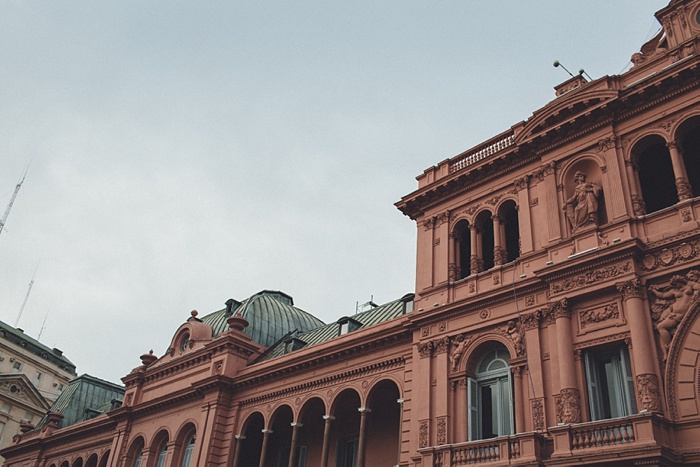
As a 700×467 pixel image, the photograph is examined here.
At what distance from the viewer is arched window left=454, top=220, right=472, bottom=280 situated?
25.5 metres

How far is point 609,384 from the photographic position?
1905 cm

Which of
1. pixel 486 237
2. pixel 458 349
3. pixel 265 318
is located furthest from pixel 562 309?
pixel 265 318

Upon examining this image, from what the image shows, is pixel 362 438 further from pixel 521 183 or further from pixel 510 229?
pixel 521 183

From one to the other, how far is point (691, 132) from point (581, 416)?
10240 millimetres

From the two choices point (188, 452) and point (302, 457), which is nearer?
point (302, 457)

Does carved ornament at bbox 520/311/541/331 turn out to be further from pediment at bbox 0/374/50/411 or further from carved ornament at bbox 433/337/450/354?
pediment at bbox 0/374/50/411

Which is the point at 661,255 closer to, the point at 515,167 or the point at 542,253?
the point at 542,253

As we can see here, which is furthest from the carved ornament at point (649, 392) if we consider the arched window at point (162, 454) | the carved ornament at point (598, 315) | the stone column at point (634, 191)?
the arched window at point (162, 454)

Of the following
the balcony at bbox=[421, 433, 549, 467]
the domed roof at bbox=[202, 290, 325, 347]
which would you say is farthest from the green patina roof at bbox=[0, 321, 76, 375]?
the balcony at bbox=[421, 433, 549, 467]

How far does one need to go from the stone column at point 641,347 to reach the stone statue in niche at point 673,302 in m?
0.33

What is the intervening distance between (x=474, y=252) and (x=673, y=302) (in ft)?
25.8

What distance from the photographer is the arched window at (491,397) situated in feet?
69.5

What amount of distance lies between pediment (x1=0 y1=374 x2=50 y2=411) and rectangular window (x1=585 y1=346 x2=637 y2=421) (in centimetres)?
6396

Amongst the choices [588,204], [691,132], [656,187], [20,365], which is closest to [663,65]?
[691,132]
